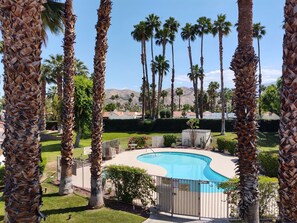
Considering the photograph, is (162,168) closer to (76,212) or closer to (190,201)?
(190,201)

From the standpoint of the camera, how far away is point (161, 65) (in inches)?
2003

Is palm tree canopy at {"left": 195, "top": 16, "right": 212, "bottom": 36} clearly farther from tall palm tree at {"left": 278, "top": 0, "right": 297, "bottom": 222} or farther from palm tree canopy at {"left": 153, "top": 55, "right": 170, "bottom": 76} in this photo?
tall palm tree at {"left": 278, "top": 0, "right": 297, "bottom": 222}

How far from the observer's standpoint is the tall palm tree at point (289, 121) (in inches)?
157

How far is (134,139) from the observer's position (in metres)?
30.1

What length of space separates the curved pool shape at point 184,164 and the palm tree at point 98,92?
962 cm

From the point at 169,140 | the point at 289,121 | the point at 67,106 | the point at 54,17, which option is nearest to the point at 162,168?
the point at 169,140

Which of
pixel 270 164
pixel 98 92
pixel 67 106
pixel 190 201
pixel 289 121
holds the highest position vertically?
pixel 98 92

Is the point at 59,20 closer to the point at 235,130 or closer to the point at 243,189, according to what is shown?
the point at 235,130

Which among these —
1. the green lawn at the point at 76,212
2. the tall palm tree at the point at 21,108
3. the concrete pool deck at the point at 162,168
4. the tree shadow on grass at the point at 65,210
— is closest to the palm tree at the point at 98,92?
the tree shadow on grass at the point at 65,210

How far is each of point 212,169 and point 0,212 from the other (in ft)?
47.4

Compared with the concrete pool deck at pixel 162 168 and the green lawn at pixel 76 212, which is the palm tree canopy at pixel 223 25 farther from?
the green lawn at pixel 76 212

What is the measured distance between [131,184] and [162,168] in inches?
388

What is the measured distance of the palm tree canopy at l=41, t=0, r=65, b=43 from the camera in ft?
33.5

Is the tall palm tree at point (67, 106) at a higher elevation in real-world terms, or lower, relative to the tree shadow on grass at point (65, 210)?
higher
